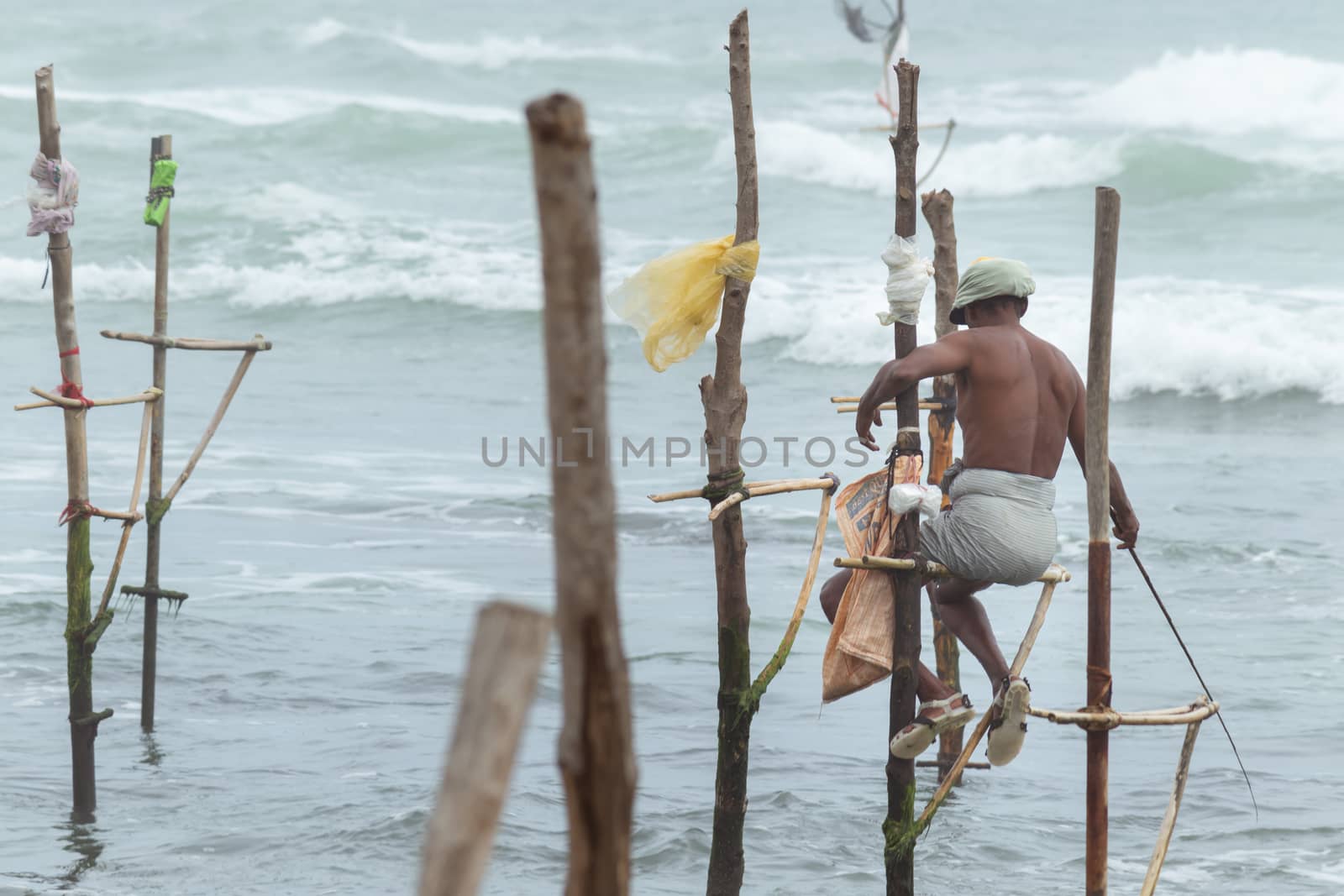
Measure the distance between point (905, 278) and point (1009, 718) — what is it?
1336 mm

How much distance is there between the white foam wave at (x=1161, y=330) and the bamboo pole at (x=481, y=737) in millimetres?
15672

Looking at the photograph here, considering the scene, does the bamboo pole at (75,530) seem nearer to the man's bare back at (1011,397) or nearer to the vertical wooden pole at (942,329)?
the man's bare back at (1011,397)

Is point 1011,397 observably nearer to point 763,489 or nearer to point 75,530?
point 763,489

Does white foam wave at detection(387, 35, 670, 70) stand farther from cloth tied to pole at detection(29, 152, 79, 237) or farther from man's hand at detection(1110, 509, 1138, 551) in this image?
man's hand at detection(1110, 509, 1138, 551)

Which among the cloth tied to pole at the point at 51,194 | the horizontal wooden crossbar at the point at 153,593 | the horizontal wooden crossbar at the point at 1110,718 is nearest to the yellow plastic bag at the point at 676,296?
the horizontal wooden crossbar at the point at 1110,718

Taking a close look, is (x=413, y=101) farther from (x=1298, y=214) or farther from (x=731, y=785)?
(x=731, y=785)

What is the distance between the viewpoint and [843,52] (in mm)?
38250

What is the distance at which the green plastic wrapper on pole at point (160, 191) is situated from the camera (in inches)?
266

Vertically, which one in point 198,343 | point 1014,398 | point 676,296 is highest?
point 676,296

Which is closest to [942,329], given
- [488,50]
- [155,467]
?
[155,467]

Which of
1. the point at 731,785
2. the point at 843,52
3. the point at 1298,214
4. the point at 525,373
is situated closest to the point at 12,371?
the point at 525,373

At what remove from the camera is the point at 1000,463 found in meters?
5.00

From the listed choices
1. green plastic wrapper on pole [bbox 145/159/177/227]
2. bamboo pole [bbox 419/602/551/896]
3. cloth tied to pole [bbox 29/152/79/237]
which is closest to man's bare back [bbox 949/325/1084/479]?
bamboo pole [bbox 419/602/551/896]

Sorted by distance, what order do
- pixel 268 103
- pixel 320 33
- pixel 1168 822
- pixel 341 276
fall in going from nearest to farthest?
1. pixel 1168 822
2. pixel 341 276
3. pixel 268 103
4. pixel 320 33
